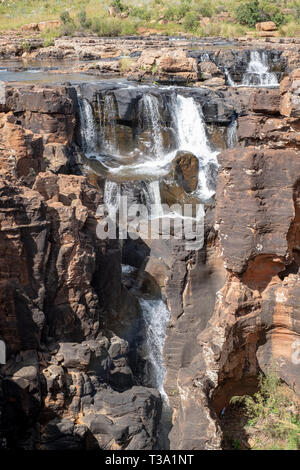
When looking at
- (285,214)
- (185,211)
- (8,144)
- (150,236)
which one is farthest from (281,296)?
(185,211)

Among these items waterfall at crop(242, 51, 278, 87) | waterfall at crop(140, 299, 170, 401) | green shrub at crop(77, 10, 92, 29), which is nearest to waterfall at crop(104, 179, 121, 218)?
waterfall at crop(140, 299, 170, 401)

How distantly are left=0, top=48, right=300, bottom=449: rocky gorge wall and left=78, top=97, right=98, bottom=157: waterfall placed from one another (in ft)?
35.3

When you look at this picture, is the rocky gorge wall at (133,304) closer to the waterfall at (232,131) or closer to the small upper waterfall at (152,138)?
the small upper waterfall at (152,138)

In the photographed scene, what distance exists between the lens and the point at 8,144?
1345cm

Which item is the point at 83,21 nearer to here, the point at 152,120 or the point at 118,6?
the point at 118,6

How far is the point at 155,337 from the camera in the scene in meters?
14.4

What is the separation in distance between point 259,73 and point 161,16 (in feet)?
69.2

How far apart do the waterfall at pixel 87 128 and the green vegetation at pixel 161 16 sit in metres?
21.1

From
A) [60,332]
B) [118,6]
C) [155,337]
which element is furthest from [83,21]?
[60,332]

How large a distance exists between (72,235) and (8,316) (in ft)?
7.17

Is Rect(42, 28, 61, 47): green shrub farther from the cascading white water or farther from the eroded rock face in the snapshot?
the eroded rock face

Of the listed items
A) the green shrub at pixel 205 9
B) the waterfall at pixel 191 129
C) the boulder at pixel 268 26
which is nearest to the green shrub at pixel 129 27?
the green shrub at pixel 205 9

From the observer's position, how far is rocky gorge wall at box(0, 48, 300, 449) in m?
7.99

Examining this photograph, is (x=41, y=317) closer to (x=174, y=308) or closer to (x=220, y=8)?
(x=174, y=308)
